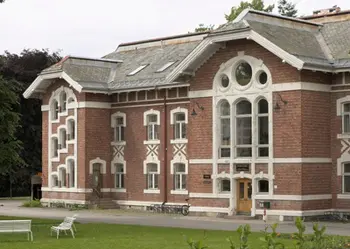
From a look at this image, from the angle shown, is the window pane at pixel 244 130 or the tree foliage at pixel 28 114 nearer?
the window pane at pixel 244 130

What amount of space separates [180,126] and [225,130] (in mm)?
4740

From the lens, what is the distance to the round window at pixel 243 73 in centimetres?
3759

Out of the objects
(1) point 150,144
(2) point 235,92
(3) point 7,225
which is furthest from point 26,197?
(3) point 7,225

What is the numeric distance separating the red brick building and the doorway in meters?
0.04

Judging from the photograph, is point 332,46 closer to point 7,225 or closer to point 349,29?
point 349,29

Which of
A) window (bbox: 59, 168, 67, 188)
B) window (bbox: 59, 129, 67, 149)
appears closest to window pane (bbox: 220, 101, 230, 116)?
window (bbox: 59, 129, 67, 149)

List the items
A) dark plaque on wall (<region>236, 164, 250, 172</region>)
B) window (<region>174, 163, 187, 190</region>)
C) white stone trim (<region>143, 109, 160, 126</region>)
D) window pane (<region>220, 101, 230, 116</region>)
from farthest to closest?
white stone trim (<region>143, 109, 160, 126</region>) < window (<region>174, 163, 187, 190</region>) < window pane (<region>220, 101, 230, 116</region>) < dark plaque on wall (<region>236, 164, 250, 172</region>)

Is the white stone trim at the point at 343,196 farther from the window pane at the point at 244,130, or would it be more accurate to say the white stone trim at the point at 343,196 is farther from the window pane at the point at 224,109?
the window pane at the point at 224,109

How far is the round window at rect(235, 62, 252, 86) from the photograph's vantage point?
1480 inches

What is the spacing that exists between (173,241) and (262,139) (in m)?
13.3

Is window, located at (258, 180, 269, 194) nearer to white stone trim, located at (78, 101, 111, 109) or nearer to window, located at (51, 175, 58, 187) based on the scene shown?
white stone trim, located at (78, 101, 111, 109)

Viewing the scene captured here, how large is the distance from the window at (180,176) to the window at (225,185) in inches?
167

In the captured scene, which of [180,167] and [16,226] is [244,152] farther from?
[16,226]

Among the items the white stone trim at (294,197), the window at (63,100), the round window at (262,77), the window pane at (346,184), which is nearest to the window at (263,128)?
the round window at (262,77)
